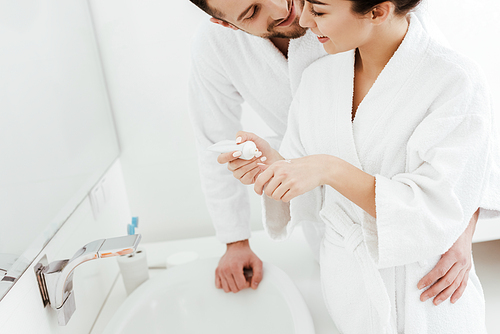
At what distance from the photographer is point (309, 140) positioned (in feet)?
3.01

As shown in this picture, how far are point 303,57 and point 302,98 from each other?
129 mm

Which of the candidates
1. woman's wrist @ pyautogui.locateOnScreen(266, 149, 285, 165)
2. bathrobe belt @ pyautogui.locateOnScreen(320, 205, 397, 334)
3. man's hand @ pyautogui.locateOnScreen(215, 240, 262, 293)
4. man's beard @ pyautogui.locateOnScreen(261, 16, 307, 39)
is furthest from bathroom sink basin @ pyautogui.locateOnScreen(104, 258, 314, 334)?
man's beard @ pyautogui.locateOnScreen(261, 16, 307, 39)

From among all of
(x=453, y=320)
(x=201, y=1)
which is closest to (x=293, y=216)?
(x=453, y=320)

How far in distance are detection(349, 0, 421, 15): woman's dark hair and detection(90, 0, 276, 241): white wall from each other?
698 millimetres

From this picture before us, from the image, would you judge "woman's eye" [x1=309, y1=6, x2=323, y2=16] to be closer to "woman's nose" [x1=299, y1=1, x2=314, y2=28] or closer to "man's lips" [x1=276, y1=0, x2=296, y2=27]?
"woman's nose" [x1=299, y1=1, x2=314, y2=28]

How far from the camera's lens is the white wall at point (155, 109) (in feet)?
4.46

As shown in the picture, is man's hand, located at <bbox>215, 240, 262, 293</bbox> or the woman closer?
the woman

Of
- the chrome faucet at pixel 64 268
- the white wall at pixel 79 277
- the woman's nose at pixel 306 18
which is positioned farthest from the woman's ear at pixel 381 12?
the white wall at pixel 79 277

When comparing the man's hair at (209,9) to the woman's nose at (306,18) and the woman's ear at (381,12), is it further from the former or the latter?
the woman's ear at (381,12)

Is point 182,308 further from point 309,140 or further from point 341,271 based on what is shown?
point 309,140

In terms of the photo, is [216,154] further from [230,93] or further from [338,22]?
[338,22]

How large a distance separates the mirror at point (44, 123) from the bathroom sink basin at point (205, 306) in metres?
0.31

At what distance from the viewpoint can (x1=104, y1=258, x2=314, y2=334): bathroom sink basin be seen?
1.07 m

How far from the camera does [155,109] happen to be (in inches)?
56.9
